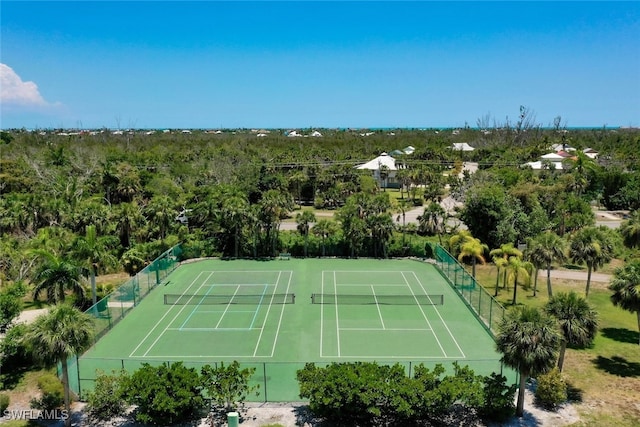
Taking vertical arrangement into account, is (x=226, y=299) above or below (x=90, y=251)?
below

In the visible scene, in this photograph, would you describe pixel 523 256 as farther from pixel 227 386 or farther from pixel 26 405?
pixel 26 405

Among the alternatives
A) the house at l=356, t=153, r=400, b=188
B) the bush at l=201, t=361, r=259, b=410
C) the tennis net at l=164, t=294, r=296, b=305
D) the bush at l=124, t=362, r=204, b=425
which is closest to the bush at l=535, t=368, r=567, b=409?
the bush at l=201, t=361, r=259, b=410

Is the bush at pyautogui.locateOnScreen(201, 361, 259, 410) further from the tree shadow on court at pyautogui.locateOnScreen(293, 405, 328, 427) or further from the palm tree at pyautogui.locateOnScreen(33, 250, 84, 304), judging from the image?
the palm tree at pyautogui.locateOnScreen(33, 250, 84, 304)

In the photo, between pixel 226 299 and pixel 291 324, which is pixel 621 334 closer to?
pixel 291 324

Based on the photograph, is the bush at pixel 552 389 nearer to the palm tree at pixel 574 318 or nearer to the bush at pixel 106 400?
the palm tree at pixel 574 318

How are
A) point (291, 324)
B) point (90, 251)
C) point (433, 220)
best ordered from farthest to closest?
point (433, 220), point (291, 324), point (90, 251)

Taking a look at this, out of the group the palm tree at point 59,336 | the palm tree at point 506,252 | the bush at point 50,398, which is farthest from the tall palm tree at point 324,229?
the palm tree at point 59,336

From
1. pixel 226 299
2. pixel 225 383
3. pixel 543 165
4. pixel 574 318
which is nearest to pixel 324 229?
pixel 226 299
